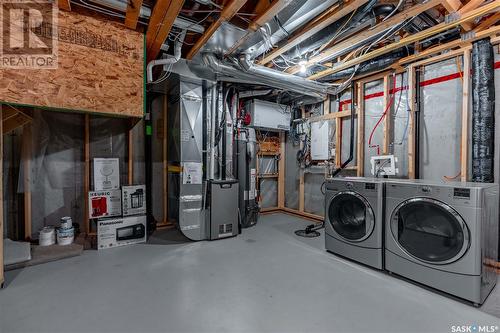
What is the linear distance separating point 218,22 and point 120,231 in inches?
112

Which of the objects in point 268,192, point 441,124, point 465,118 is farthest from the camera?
point 268,192

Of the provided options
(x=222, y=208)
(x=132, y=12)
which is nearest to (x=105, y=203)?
(x=222, y=208)

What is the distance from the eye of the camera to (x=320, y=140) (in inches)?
175

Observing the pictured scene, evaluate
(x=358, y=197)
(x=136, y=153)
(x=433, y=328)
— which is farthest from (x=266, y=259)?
(x=136, y=153)

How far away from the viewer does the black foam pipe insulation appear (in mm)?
2479

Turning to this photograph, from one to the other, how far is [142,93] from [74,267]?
198cm

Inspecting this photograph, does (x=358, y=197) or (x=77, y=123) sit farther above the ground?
(x=77, y=123)

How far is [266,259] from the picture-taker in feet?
9.07

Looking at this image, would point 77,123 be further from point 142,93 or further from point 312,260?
point 312,260

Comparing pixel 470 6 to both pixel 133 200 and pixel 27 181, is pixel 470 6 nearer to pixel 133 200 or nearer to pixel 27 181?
pixel 133 200

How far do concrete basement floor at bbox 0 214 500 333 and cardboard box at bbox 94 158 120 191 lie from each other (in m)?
1.00

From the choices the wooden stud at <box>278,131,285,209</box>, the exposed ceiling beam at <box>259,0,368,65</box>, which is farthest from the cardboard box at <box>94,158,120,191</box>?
the wooden stud at <box>278,131,285,209</box>

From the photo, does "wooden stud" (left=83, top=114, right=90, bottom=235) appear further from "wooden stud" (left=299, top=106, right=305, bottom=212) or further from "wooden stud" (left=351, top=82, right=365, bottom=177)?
"wooden stud" (left=351, top=82, right=365, bottom=177)

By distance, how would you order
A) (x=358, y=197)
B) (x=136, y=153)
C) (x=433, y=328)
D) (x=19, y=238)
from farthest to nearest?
(x=136, y=153) → (x=19, y=238) → (x=358, y=197) → (x=433, y=328)
